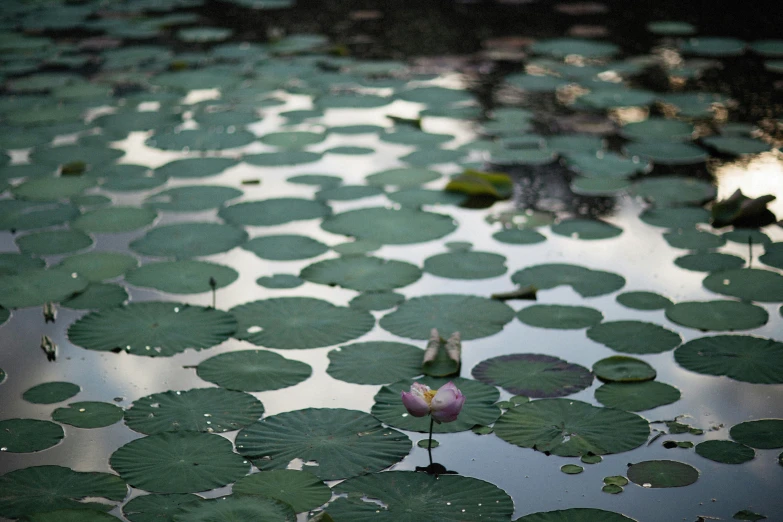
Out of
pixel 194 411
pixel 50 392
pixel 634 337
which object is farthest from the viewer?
pixel 634 337

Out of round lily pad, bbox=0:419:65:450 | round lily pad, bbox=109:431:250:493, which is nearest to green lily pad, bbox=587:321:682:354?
round lily pad, bbox=109:431:250:493

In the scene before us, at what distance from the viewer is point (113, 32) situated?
6496mm

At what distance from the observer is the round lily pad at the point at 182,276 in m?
2.82

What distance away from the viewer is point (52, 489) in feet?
6.11

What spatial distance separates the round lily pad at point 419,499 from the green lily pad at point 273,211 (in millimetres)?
1595

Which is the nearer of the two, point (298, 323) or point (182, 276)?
point (298, 323)

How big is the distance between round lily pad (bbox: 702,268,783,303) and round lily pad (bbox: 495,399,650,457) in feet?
2.65

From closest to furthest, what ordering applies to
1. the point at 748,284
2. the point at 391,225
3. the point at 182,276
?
the point at 748,284
the point at 182,276
the point at 391,225

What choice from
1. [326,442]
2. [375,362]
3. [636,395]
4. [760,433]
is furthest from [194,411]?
[760,433]

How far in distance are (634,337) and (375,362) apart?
2.28 feet

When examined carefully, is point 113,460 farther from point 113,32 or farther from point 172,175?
point 113,32

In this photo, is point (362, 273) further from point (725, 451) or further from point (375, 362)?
point (725, 451)

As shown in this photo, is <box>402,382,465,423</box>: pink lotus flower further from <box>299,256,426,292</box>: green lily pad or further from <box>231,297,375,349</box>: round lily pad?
<box>299,256,426,292</box>: green lily pad

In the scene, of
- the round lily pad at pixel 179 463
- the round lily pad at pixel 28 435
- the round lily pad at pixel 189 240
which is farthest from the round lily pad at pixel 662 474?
the round lily pad at pixel 189 240
